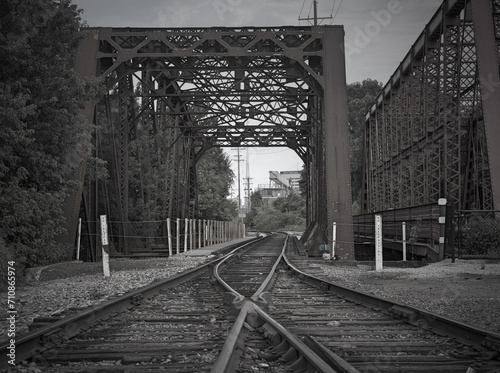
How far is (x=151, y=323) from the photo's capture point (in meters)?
5.63

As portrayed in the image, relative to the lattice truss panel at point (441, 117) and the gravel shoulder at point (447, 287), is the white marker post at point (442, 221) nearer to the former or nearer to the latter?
the gravel shoulder at point (447, 287)

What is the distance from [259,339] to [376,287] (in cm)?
488

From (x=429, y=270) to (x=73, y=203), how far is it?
9.39 metres

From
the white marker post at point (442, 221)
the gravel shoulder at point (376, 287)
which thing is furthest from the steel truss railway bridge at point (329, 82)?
the gravel shoulder at point (376, 287)

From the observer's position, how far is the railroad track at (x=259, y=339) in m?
3.72

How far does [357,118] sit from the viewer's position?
59500 millimetres

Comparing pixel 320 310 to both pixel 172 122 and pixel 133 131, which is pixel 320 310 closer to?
pixel 133 131

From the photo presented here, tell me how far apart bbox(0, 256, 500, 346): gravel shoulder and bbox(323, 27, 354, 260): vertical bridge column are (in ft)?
13.4

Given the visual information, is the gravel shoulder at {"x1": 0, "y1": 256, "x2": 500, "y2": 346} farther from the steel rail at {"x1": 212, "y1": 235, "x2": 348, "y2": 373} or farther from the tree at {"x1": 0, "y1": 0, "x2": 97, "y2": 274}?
the steel rail at {"x1": 212, "y1": 235, "x2": 348, "y2": 373}

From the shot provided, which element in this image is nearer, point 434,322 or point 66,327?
point 66,327

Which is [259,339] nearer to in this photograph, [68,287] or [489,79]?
[68,287]

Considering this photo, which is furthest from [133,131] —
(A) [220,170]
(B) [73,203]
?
(A) [220,170]

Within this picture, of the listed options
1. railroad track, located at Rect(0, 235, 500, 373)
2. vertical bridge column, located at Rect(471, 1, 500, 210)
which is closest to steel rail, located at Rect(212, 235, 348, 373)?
railroad track, located at Rect(0, 235, 500, 373)

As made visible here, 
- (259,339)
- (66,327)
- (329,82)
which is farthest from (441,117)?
(66,327)
